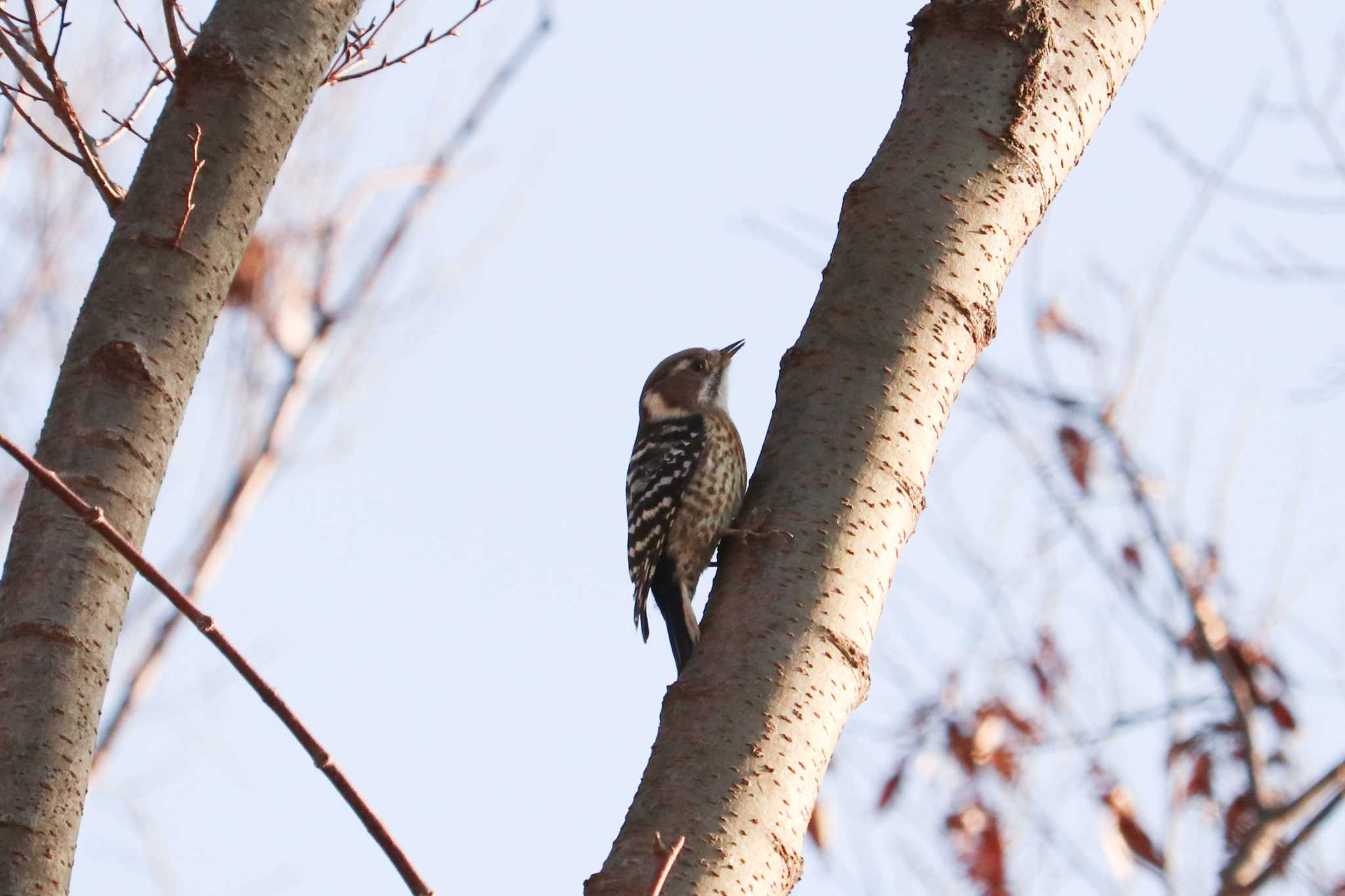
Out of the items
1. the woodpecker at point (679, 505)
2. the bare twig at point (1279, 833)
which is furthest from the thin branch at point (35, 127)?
the bare twig at point (1279, 833)

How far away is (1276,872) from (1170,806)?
89 centimetres

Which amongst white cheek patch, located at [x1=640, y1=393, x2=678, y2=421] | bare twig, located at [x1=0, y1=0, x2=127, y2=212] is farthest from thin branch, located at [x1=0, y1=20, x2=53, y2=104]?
white cheek patch, located at [x1=640, y1=393, x2=678, y2=421]

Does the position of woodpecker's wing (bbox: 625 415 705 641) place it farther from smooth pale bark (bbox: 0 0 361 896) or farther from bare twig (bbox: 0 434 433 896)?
bare twig (bbox: 0 434 433 896)

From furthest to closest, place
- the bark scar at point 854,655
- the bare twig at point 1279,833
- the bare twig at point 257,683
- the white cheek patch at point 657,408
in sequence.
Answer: the white cheek patch at point 657,408 < the bare twig at point 1279,833 < the bark scar at point 854,655 < the bare twig at point 257,683

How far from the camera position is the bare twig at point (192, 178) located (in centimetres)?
256

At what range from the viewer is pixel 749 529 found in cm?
259

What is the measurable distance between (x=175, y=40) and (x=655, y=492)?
9.99 ft

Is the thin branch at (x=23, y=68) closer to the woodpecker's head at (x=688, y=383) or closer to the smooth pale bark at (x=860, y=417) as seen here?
the smooth pale bark at (x=860, y=417)

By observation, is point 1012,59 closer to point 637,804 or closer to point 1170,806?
point 637,804

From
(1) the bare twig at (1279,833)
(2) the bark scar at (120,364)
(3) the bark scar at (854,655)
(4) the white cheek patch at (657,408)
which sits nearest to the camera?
(3) the bark scar at (854,655)

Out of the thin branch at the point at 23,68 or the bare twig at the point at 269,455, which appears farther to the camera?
the bare twig at the point at 269,455

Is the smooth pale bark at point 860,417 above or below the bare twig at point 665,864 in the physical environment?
above

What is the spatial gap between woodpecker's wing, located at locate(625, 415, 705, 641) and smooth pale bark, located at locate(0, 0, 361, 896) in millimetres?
2757

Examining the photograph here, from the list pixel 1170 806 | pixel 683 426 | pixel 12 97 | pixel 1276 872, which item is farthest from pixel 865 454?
pixel 683 426
